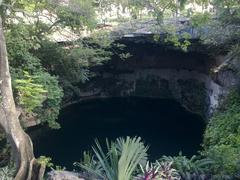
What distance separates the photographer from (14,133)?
707cm

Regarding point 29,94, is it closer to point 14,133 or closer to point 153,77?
point 14,133

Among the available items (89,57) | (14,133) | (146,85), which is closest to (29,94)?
(14,133)

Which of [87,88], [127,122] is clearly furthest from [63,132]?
[87,88]

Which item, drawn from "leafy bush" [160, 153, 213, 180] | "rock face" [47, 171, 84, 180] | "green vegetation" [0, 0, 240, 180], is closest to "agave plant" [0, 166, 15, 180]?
"green vegetation" [0, 0, 240, 180]

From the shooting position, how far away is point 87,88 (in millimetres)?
18719

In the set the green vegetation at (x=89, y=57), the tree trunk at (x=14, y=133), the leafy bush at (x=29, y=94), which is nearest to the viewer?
the tree trunk at (x=14, y=133)

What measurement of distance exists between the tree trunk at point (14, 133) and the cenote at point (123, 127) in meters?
3.76

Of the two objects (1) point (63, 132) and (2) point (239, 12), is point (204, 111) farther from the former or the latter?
(2) point (239, 12)

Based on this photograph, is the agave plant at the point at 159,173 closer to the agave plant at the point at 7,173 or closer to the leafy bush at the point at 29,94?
the agave plant at the point at 7,173

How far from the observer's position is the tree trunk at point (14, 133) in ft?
22.8

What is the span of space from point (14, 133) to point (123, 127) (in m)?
8.44

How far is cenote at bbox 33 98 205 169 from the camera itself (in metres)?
12.6

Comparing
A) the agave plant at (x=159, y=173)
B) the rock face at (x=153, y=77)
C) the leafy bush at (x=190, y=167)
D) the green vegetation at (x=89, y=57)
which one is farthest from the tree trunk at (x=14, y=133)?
the rock face at (x=153, y=77)

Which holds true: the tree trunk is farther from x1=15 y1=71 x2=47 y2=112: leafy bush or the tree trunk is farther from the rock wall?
the rock wall
